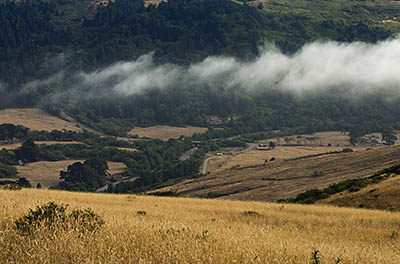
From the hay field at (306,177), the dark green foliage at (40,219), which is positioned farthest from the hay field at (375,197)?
the dark green foliage at (40,219)

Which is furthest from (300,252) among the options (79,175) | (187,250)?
(79,175)

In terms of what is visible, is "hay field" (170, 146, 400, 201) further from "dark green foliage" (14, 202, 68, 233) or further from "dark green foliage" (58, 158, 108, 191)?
"dark green foliage" (58, 158, 108, 191)

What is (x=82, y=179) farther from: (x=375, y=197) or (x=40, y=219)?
(x=40, y=219)

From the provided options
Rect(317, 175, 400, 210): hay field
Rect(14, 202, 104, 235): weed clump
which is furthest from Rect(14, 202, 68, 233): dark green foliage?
Rect(317, 175, 400, 210): hay field

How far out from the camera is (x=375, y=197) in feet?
123

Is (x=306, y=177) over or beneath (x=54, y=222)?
beneath

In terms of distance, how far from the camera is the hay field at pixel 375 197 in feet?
116

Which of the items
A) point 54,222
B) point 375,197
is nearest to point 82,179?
point 375,197

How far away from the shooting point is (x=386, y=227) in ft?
74.8

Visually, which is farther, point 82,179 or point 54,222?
point 82,179

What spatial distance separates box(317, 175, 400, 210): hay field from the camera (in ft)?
116

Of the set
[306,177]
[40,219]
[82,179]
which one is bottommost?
[82,179]

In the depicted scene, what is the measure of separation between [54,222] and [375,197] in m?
31.2

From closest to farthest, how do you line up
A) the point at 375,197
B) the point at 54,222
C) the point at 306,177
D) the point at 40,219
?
the point at 54,222 → the point at 40,219 → the point at 375,197 → the point at 306,177
